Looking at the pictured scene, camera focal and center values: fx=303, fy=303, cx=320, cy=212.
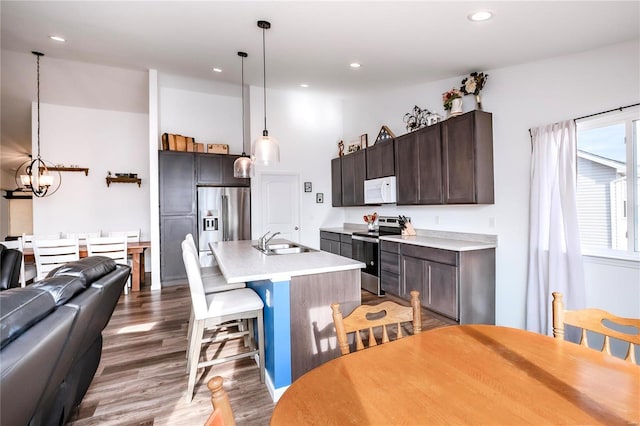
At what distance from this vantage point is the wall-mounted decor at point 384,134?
4797mm

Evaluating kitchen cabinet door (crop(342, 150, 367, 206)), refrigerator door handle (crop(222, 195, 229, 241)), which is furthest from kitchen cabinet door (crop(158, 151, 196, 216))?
kitchen cabinet door (crop(342, 150, 367, 206))

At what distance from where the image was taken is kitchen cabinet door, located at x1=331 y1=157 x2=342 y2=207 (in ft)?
19.4

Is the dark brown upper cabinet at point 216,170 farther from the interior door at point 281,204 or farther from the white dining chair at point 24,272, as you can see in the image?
the white dining chair at point 24,272

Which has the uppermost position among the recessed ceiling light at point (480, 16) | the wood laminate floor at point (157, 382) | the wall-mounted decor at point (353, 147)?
the recessed ceiling light at point (480, 16)

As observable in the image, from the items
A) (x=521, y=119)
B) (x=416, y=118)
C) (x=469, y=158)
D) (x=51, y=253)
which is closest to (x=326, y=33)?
(x=416, y=118)

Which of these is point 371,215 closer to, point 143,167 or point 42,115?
point 143,167

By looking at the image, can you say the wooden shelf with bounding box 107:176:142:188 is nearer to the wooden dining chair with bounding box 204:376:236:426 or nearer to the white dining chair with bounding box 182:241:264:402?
the white dining chair with bounding box 182:241:264:402

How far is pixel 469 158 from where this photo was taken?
3.35 metres

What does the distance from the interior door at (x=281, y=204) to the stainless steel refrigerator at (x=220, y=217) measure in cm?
33

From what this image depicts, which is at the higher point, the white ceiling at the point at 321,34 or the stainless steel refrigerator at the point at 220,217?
the white ceiling at the point at 321,34

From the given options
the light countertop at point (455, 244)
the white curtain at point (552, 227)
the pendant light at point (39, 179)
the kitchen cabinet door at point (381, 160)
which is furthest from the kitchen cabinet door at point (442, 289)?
the pendant light at point (39, 179)

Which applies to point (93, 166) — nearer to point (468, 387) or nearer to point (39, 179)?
point (39, 179)

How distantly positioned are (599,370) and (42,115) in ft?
27.0

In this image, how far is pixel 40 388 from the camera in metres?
1.20
